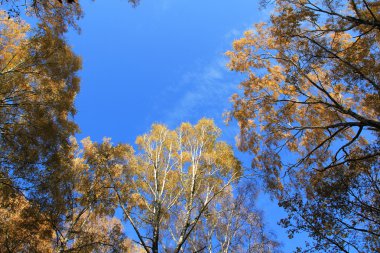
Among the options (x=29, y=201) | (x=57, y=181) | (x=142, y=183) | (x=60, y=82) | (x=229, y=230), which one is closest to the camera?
(x=29, y=201)

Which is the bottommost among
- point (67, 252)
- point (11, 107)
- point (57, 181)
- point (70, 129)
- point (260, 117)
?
point (67, 252)

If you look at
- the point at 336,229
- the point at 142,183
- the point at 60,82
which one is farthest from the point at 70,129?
the point at 336,229

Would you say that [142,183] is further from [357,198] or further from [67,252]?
[357,198]

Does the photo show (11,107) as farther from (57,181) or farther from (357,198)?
Answer: (357,198)

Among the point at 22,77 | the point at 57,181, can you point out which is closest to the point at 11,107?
the point at 22,77

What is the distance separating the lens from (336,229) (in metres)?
8.70

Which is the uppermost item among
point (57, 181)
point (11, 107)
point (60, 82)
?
point (60, 82)

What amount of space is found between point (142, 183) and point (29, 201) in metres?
3.95

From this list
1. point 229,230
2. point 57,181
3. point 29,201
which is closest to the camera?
point 29,201

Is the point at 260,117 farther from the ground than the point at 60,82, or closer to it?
farther from the ground

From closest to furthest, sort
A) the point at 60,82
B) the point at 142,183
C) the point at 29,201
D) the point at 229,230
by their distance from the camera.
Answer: the point at 29,201 → the point at 60,82 → the point at 142,183 → the point at 229,230

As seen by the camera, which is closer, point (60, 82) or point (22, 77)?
point (22, 77)

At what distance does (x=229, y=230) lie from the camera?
47.3ft

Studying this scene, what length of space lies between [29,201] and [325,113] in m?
9.89
